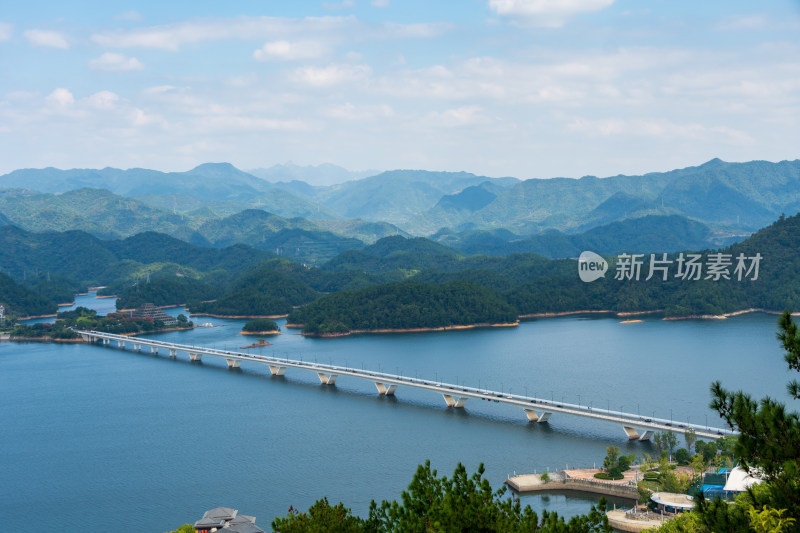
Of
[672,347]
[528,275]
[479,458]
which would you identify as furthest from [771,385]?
[528,275]

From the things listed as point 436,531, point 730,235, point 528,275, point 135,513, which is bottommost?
point 135,513

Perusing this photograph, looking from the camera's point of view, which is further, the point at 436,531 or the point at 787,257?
the point at 787,257

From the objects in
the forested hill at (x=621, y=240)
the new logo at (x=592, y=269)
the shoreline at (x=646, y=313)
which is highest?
the forested hill at (x=621, y=240)

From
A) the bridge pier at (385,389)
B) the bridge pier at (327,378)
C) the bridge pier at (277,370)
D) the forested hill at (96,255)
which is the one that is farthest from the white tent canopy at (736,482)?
the forested hill at (96,255)

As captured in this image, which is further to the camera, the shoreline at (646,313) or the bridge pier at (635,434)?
the shoreline at (646,313)

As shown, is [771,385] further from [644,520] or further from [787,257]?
[787,257]

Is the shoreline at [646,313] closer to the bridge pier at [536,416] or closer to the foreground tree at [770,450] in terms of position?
the bridge pier at [536,416]

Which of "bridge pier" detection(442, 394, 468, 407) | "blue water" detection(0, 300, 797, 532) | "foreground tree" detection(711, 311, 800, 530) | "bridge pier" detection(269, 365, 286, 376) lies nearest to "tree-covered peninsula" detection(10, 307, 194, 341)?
"blue water" detection(0, 300, 797, 532)
